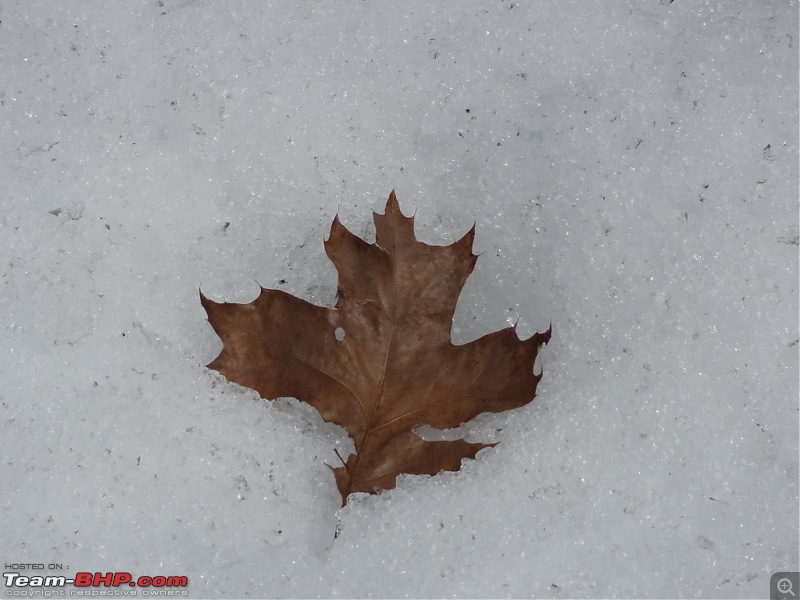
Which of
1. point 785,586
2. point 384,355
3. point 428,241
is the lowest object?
point 785,586

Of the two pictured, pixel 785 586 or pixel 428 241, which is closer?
pixel 785 586

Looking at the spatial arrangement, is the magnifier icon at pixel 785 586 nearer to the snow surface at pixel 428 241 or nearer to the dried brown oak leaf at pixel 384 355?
the snow surface at pixel 428 241

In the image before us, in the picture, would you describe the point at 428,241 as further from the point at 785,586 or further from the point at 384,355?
the point at 785,586

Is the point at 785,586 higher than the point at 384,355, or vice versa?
the point at 384,355

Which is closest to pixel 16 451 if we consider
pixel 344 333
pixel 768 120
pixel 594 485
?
pixel 344 333

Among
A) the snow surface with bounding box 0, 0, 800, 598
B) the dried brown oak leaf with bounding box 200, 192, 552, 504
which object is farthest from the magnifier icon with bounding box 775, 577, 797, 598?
the dried brown oak leaf with bounding box 200, 192, 552, 504

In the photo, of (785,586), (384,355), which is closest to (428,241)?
(384,355)

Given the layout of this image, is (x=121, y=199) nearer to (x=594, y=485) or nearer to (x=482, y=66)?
(x=482, y=66)

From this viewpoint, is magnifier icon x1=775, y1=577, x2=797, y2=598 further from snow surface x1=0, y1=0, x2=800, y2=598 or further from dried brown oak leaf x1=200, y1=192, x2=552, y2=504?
dried brown oak leaf x1=200, y1=192, x2=552, y2=504
